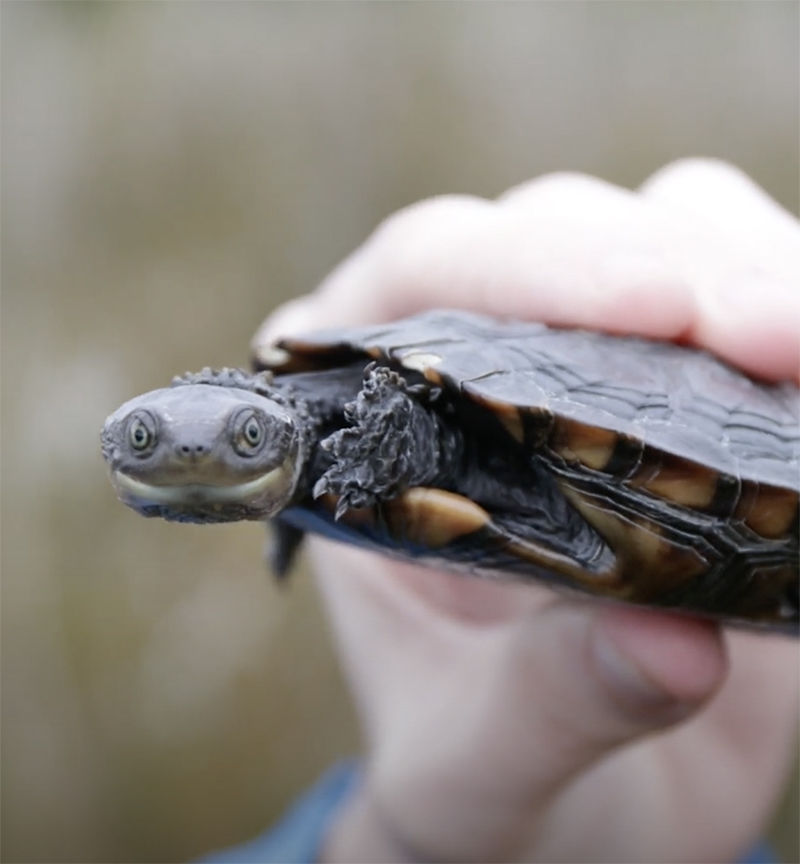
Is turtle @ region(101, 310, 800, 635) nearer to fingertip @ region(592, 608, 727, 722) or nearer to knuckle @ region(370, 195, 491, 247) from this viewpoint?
fingertip @ region(592, 608, 727, 722)

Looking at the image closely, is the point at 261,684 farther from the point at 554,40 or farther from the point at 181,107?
the point at 554,40

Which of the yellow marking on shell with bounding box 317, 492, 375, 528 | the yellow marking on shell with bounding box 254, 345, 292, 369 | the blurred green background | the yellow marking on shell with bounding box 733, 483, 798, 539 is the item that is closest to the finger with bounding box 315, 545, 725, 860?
the yellow marking on shell with bounding box 733, 483, 798, 539

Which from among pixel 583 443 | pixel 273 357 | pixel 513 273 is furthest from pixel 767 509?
pixel 273 357

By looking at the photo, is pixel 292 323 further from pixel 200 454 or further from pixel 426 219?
pixel 200 454

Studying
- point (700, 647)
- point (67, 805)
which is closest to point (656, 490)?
point (700, 647)

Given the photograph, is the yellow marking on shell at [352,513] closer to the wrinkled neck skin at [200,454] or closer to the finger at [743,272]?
the wrinkled neck skin at [200,454]

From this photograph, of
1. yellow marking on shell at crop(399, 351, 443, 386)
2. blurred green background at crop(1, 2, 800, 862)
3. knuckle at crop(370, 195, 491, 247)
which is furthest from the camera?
blurred green background at crop(1, 2, 800, 862)

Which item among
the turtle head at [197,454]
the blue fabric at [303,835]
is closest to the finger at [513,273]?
the turtle head at [197,454]
